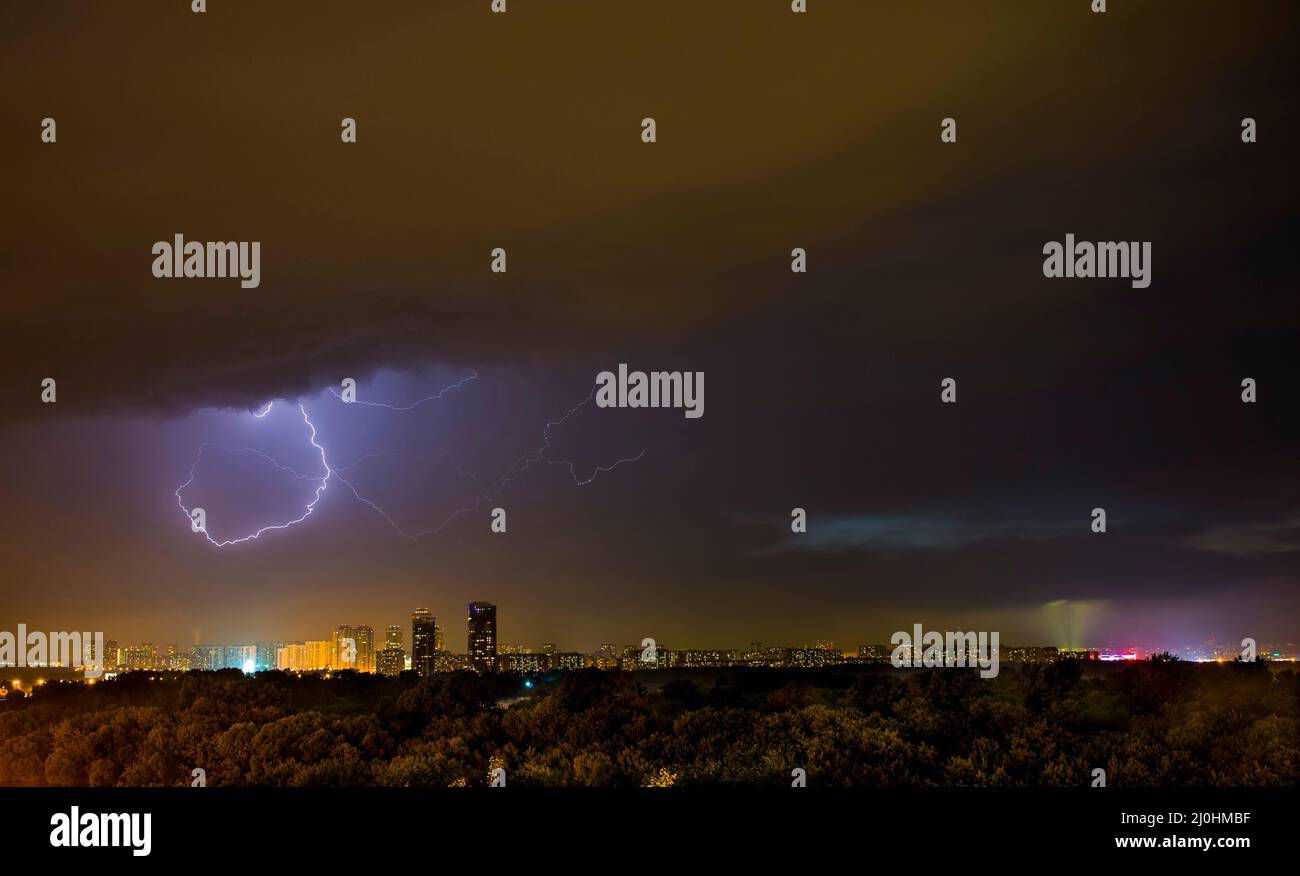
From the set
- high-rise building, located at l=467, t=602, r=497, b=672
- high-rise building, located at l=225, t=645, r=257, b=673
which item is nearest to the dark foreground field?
high-rise building, located at l=467, t=602, r=497, b=672

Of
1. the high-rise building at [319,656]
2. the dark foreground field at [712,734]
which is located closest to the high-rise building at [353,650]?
the high-rise building at [319,656]

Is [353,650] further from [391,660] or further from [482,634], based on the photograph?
[482,634]

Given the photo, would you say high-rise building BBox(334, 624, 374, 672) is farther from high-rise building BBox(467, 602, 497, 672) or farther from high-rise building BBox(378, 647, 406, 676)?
high-rise building BBox(467, 602, 497, 672)

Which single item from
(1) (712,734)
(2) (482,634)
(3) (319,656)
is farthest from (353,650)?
(1) (712,734)

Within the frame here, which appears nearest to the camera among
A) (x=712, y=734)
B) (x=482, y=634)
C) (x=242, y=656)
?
(x=712, y=734)
